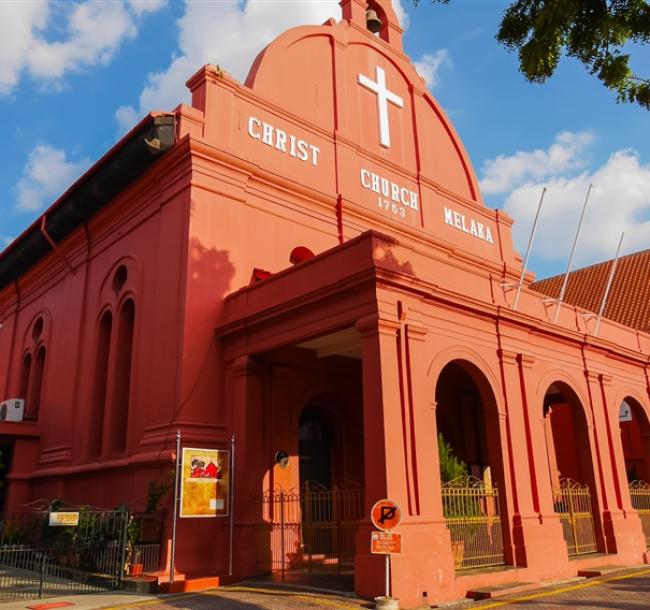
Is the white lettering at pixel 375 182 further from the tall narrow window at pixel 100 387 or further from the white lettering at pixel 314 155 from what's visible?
the tall narrow window at pixel 100 387

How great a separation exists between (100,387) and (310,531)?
786cm

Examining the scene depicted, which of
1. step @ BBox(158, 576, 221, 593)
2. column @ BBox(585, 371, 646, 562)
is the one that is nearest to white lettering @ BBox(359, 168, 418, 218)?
column @ BBox(585, 371, 646, 562)

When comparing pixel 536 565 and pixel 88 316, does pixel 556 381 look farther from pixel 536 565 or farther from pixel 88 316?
pixel 88 316

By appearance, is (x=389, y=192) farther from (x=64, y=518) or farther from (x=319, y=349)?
(x=64, y=518)

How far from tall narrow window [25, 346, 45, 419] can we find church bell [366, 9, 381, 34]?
48.0ft

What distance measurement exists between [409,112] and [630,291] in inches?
541

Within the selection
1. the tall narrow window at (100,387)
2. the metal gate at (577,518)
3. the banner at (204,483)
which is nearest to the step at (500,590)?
the metal gate at (577,518)

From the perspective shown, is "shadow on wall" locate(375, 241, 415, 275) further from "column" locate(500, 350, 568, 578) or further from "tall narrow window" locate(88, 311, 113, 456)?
"tall narrow window" locate(88, 311, 113, 456)

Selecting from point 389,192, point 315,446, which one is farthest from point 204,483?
point 389,192

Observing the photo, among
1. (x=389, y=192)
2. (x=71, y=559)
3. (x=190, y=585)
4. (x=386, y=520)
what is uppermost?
(x=389, y=192)

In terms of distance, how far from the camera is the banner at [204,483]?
38.0 feet

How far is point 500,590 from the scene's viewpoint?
10.9m

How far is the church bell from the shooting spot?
860 inches

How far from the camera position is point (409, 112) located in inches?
829
